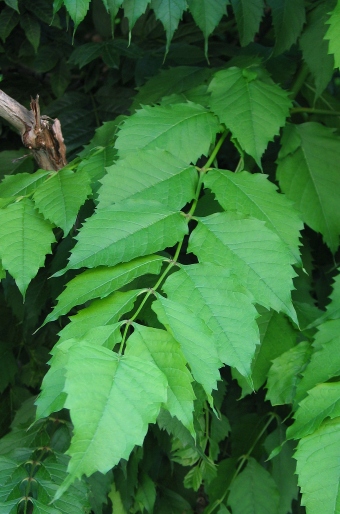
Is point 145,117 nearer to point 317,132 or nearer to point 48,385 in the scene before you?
point 317,132

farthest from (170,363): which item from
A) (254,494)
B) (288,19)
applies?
(288,19)

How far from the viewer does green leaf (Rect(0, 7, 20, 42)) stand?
1.56 metres

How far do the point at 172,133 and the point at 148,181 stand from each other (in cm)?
13

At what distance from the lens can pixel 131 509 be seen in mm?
1443

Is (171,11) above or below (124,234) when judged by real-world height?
above

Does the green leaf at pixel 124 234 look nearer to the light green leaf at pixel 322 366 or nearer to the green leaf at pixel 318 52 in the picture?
the light green leaf at pixel 322 366

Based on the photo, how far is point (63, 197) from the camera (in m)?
0.92

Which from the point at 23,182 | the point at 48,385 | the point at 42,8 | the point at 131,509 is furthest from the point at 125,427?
the point at 42,8

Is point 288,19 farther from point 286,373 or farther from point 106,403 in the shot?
point 106,403

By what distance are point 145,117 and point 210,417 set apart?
0.68 meters

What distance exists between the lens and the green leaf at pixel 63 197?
2.95 ft

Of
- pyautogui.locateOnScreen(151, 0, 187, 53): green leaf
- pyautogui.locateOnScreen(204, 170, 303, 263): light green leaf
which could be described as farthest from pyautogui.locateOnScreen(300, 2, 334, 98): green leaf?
pyautogui.locateOnScreen(204, 170, 303, 263): light green leaf

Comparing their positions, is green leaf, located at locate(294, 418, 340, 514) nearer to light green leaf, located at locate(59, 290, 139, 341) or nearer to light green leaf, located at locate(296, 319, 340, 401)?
light green leaf, located at locate(296, 319, 340, 401)

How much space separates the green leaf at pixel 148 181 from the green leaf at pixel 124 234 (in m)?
0.04
